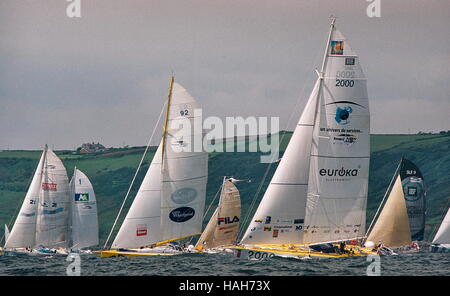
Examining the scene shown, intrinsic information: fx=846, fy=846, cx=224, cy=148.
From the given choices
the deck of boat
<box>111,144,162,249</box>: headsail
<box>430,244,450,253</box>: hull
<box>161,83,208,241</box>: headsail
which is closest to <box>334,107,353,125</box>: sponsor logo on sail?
the deck of boat

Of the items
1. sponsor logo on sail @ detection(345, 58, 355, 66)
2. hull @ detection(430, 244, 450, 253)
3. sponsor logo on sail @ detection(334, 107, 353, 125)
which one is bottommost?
hull @ detection(430, 244, 450, 253)

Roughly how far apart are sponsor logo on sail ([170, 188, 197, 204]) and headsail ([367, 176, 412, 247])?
48.0 ft

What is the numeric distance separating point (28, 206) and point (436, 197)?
90643mm

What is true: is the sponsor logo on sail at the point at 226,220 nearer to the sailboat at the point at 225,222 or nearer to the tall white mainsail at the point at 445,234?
the sailboat at the point at 225,222

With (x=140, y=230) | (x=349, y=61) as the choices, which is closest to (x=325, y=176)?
(x=349, y=61)

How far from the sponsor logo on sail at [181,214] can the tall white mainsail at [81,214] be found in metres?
20.2

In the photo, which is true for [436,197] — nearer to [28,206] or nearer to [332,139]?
[28,206]

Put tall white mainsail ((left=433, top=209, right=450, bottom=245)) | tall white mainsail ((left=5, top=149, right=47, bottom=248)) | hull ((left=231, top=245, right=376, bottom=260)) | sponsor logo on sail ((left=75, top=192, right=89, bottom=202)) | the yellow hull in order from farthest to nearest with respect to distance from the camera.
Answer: sponsor logo on sail ((left=75, top=192, right=89, bottom=202))
tall white mainsail ((left=5, top=149, right=47, bottom=248))
tall white mainsail ((left=433, top=209, right=450, bottom=245))
the yellow hull
hull ((left=231, top=245, right=376, bottom=260))

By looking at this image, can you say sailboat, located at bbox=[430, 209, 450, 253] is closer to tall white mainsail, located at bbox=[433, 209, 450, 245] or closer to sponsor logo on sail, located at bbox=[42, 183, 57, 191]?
tall white mainsail, located at bbox=[433, 209, 450, 245]

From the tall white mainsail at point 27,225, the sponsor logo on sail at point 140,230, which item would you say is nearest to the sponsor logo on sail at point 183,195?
the sponsor logo on sail at point 140,230

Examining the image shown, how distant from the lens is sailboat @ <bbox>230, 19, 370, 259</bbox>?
43219 millimetres

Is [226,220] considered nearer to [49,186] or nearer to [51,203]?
[51,203]

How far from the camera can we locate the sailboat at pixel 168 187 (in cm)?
Result: 5303
